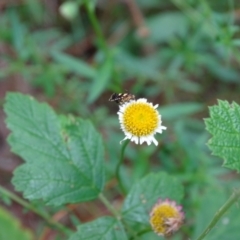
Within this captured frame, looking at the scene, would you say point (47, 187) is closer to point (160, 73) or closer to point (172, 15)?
point (160, 73)

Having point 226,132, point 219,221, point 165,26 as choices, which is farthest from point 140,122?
point 165,26

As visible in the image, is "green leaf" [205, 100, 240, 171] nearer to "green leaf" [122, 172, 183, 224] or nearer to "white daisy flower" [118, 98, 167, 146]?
"white daisy flower" [118, 98, 167, 146]

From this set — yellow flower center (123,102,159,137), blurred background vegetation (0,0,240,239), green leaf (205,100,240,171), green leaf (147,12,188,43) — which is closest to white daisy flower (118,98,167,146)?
yellow flower center (123,102,159,137)

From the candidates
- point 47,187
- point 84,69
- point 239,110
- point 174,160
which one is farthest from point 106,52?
point 239,110

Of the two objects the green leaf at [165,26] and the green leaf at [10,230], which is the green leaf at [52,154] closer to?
the green leaf at [10,230]

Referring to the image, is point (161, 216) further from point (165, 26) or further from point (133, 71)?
point (165, 26)
